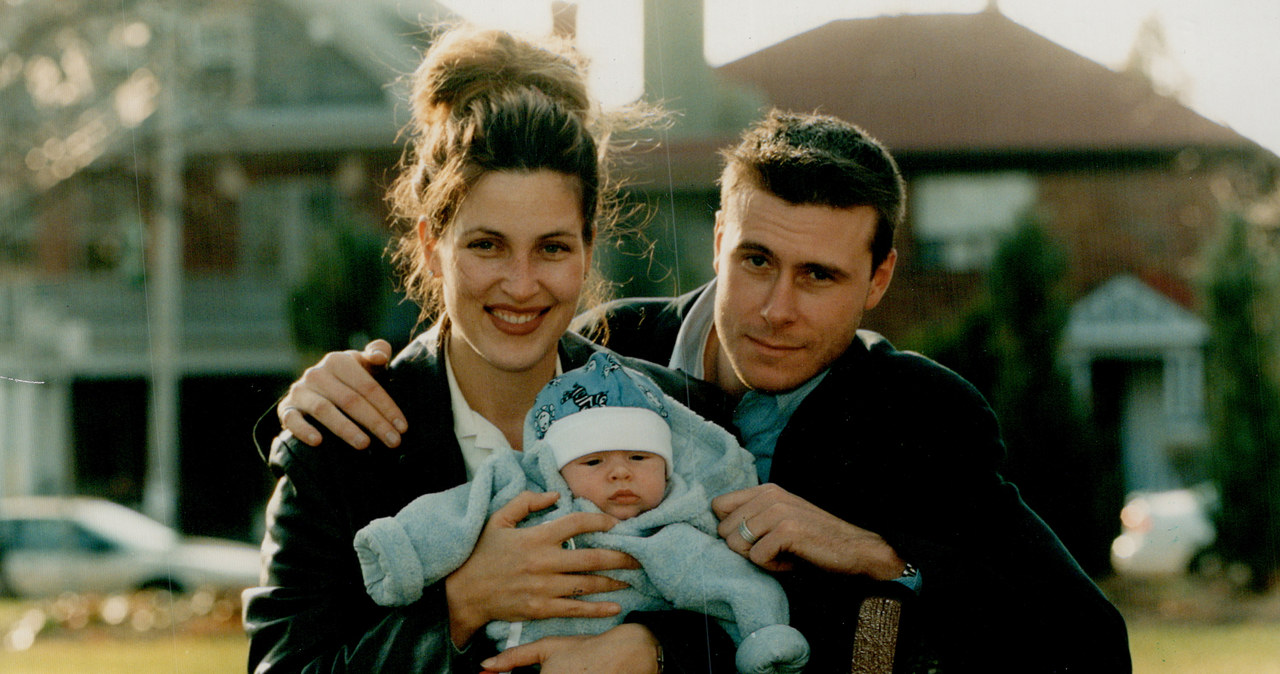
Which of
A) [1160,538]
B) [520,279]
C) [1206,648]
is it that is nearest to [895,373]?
[520,279]

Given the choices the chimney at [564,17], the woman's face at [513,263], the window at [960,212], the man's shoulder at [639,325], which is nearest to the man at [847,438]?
the man's shoulder at [639,325]

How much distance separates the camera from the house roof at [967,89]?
4.14 meters

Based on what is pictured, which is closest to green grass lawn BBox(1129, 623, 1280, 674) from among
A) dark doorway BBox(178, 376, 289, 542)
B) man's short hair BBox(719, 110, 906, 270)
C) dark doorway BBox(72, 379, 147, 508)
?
man's short hair BBox(719, 110, 906, 270)

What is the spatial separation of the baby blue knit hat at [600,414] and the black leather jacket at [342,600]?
11.4 inches

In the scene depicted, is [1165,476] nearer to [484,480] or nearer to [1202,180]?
[1202,180]

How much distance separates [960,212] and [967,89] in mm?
3743

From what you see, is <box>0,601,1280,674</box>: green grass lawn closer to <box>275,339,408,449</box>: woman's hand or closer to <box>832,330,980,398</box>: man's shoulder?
<box>832,330,980,398</box>: man's shoulder

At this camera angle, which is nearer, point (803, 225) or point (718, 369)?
point (803, 225)

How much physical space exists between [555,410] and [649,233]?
5599mm

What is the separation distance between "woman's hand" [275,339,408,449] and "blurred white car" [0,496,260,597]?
34.1ft

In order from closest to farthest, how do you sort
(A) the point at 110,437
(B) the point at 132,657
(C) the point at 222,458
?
(B) the point at 132,657 → (C) the point at 222,458 → (A) the point at 110,437

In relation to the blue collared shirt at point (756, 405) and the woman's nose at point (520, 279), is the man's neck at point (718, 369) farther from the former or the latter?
the woman's nose at point (520, 279)

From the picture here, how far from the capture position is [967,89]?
8.53m

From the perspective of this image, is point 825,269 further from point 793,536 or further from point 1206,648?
point 1206,648
